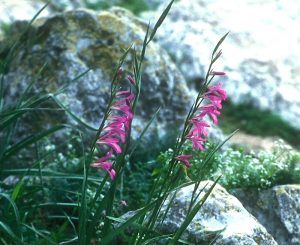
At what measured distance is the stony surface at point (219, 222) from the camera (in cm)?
353

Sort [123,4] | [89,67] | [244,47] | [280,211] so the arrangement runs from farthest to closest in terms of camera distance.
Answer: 1. [123,4]
2. [244,47]
3. [89,67]
4. [280,211]

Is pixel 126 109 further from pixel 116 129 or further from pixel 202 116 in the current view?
pixel 202 116

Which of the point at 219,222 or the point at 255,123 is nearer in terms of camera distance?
the point at 219,222

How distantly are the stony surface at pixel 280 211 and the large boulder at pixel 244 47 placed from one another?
145 inches

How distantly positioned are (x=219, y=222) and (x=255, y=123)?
4610mm

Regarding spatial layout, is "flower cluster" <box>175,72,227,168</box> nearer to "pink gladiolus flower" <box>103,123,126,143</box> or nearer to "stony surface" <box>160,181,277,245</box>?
"pink gladiolus flower" <box>103,123,126,143</box>

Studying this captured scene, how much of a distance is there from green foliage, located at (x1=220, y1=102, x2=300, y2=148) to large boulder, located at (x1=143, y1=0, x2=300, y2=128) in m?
0.11

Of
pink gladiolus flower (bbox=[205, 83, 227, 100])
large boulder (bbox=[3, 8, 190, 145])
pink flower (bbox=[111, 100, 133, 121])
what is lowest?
large boulder (bbox=[3, 8, 190, 145])

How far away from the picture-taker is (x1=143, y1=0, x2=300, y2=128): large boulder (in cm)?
855

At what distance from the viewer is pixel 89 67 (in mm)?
6129

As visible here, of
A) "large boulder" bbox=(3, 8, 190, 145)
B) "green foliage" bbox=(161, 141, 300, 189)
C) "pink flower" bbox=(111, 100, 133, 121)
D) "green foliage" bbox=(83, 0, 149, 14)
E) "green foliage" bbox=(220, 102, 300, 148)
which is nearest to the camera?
"pink flower" bbox=(111, 100, 133, 121)

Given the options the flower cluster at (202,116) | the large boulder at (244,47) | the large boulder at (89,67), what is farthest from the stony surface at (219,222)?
the large boulder at (244,47)

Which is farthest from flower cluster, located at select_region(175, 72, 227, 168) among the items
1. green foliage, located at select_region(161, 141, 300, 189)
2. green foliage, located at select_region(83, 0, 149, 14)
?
green foliage, located at select_region(83, 0, 149, 14)

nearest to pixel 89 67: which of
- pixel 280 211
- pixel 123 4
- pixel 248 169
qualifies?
pixel 248 169
